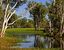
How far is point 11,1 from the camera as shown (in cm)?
5375

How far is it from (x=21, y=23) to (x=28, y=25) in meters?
8.48

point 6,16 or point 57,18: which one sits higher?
point 6,16

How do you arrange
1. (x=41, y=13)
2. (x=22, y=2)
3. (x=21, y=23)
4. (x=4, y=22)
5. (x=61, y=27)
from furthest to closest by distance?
(x=21, y=23) → (x=41, y=13) → (x=61, y=27) → (x=22, y=2) → (x=4, y=22)

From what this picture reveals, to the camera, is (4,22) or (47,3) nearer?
(4,22)

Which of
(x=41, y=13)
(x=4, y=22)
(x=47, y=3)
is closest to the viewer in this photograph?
(x=4, y=22)

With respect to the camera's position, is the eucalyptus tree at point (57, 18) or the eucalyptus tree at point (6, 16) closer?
the eucalyptus tree at point (6, 16)

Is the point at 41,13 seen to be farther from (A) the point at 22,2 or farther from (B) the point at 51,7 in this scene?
(A) the point at 22,2

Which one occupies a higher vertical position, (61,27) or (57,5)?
(57,5)

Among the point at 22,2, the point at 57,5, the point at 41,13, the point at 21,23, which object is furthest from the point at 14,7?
the point at 21,23

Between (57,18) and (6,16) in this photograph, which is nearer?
(6,16)

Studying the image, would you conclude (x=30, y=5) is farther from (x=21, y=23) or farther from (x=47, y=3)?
(x=21, y=23)

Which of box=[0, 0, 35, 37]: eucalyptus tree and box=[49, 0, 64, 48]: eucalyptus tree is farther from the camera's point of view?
box=[49, 0, 64, 48]: eucalyptus tree

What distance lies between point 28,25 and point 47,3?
10952 centimetres

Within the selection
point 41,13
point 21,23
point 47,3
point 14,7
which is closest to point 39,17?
point 41,13
